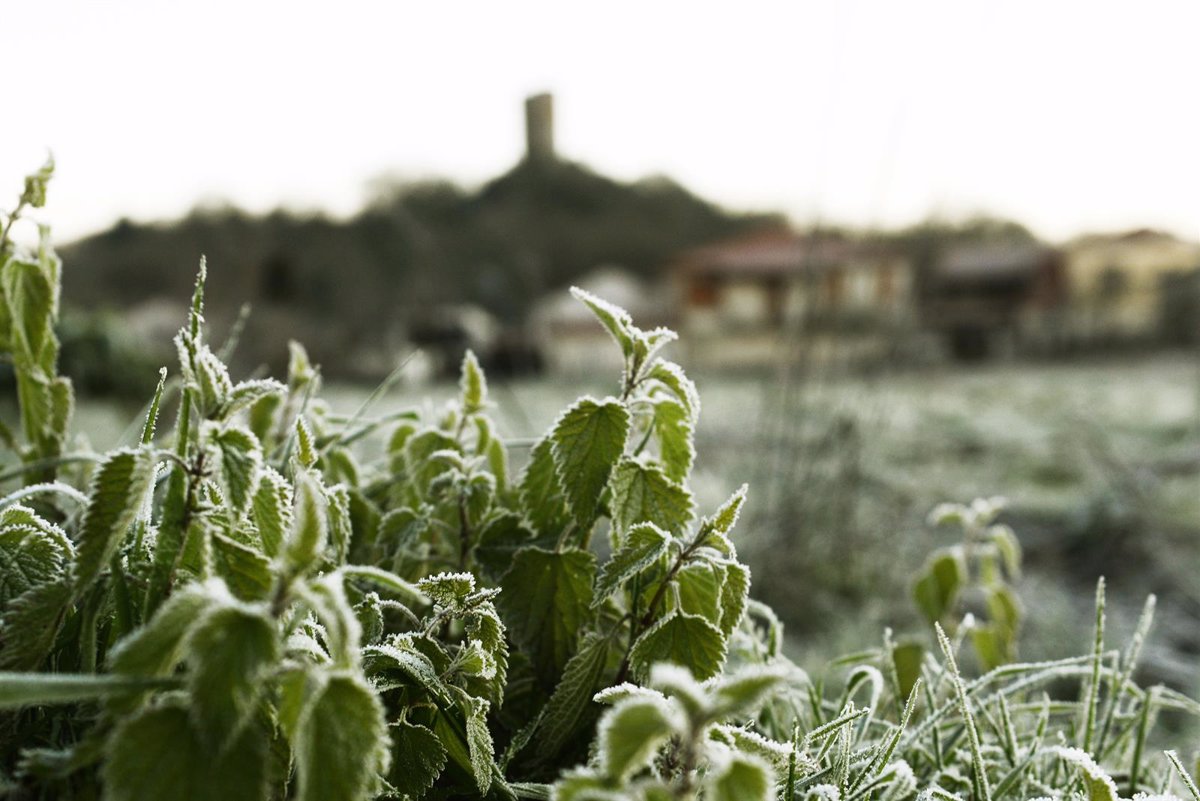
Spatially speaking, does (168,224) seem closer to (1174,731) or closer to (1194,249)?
(1174,731)

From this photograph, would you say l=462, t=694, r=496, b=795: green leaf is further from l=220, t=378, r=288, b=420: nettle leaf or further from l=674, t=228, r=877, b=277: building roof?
l=674, t=228, r=877, b=277: building roof

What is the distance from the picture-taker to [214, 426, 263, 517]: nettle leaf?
39 centimetres

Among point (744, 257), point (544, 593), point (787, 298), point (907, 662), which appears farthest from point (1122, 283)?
point (544, 593)

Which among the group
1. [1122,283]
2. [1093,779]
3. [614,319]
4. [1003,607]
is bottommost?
[1003,607]

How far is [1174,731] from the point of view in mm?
1742

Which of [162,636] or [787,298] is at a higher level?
[787,298]

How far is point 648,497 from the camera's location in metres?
0.56

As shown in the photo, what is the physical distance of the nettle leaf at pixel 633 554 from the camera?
50 cm

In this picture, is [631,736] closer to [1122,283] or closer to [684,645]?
[684,645]

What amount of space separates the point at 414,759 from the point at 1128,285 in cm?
1562

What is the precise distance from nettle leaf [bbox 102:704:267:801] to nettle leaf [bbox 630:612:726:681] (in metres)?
0.24

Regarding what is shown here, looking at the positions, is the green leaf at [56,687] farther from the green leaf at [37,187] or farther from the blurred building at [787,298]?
the blurred building at [787,298]

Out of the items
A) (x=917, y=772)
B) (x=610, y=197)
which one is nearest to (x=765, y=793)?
(x=917, y=772)

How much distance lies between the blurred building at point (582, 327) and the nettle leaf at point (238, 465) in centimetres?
889
